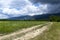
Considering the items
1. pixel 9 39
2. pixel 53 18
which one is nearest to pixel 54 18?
pixel 53 18

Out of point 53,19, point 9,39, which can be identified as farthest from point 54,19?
point 9,39

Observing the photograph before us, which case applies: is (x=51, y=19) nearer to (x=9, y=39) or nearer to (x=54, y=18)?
(x=54, y=18)

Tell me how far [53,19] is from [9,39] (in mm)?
138566

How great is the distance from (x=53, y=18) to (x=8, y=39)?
141476 mm

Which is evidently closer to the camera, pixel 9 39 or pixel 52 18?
pixel 9 39

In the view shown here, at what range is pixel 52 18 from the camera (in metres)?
166

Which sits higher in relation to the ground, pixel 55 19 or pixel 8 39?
pixel 8 39

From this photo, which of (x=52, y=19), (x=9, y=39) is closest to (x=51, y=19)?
(x=52, y=19)

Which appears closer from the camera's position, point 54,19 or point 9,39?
point 9,39

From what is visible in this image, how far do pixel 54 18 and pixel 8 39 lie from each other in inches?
5560

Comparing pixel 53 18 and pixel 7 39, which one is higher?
pixel 7 39

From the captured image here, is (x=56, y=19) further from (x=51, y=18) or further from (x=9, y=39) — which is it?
(x=9, y=39)

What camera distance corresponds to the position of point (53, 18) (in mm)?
165500

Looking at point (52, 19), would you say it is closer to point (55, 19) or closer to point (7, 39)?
point (55, 19)
